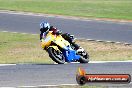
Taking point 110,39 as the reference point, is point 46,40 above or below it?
above

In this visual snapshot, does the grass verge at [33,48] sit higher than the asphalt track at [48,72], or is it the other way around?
the asphalt track at [48,72]

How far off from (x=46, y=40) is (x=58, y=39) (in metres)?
0.45

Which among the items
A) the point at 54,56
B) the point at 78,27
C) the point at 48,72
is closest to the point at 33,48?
the point at 78,27

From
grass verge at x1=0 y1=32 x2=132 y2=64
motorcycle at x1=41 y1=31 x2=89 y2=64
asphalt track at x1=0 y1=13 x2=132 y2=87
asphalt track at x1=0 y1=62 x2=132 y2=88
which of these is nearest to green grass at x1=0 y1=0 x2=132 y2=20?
asphalt track at x1=0 y1=13 x2=132 y2=87

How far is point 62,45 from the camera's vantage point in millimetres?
17344

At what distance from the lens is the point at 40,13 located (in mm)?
38375

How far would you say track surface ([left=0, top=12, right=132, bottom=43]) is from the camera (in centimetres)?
2969

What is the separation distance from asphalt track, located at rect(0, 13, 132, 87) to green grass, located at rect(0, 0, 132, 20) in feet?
10.7

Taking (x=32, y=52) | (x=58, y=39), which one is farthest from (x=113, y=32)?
(x=58, y=39)

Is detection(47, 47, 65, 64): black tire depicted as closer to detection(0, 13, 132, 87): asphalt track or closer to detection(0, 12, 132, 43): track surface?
detection(0, 13, 132, 87): asphalt track

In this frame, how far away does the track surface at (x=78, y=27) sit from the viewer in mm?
29688

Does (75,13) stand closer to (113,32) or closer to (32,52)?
(113,32)

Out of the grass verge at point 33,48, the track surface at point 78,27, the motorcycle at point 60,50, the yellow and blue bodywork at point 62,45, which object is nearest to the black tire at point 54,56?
the motorcycle at point 60,50

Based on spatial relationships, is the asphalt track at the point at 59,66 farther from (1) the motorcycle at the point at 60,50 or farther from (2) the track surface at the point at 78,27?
(1) the motorcycle at the point at 60,50
